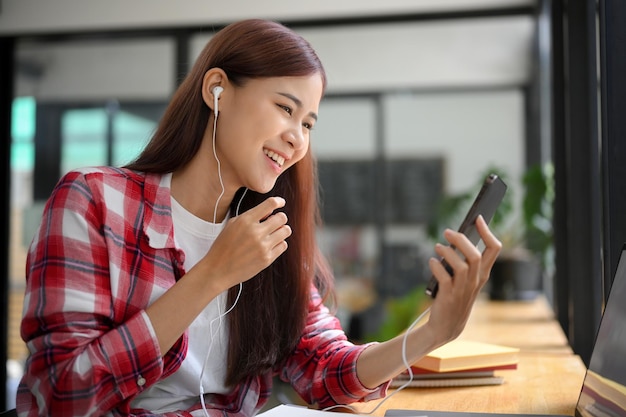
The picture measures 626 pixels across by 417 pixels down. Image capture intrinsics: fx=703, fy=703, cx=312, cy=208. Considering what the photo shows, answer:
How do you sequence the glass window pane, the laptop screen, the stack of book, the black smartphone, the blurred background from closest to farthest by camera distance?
the laptop screen, the black smartphone, the stack of book, the blurred background, the glass window pane

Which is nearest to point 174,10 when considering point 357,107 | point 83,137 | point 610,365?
point 83,137

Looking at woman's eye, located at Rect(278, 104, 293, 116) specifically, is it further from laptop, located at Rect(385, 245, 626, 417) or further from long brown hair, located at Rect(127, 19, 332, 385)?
laptop, located at Rect(385, 245, 626, 417)

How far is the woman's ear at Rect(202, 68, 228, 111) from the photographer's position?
4.15ft

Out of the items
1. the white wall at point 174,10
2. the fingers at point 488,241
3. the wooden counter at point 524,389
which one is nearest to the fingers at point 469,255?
the fingers at point 488,241

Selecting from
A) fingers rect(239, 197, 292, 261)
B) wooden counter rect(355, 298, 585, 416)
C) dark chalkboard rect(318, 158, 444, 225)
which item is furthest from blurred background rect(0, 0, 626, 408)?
fingers rect(239, 197, 292, 261)

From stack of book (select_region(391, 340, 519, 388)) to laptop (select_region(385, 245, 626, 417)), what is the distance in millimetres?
339

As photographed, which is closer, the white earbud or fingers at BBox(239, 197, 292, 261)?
fingers at BBox(239, 197, 292, 261)

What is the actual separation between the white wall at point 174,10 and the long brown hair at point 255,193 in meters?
2.80

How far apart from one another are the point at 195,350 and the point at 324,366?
9.5 inches

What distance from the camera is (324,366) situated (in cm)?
131

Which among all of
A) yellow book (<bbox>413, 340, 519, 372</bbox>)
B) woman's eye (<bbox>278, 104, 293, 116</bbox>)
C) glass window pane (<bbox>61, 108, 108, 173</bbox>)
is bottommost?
→ yellow book (<bbox>413, 340, 519, 372</bbox>)

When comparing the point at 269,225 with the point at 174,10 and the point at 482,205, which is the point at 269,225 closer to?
the point at 482,205

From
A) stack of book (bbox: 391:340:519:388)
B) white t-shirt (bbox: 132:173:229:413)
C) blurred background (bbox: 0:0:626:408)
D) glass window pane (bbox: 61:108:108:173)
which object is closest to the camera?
white t-shirt (bbox: 132:173:229:413)

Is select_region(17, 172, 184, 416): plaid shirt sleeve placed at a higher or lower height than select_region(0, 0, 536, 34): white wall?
lower
